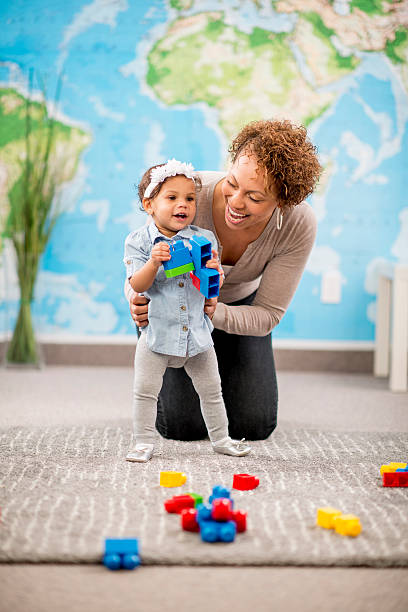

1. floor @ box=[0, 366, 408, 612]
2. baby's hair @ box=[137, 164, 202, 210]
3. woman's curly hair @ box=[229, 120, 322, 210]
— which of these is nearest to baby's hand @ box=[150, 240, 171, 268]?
baby's hair @ box=[137, 164, 202, 210]

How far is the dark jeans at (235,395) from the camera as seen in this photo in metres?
1.96

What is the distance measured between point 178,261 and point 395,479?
65cm

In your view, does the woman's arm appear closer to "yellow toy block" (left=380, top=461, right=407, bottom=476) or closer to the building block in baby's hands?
the building block in baby's hands

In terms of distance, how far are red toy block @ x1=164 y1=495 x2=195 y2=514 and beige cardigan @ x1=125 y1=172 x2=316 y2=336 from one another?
0.61 m

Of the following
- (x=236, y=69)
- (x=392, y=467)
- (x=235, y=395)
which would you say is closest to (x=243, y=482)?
(x=392, y=467)

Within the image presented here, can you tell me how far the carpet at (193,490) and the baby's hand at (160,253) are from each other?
1.52 feet

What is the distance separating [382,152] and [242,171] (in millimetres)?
1617

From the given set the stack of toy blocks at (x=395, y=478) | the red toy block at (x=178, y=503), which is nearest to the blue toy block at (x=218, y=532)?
the red toy block at (x=178, y=503)

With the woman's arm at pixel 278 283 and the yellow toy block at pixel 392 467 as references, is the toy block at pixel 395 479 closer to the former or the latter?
the yellow toy block at pixel 392 467

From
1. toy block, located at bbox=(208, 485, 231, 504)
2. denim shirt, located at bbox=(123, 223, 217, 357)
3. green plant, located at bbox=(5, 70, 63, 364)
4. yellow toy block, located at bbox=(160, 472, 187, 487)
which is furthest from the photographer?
green plant, located at bbox=(5, 70, 63, 364)

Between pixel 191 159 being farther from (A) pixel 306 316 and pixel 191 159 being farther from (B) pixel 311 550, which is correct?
(B) pixel 311 550

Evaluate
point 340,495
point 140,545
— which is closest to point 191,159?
point 340,495

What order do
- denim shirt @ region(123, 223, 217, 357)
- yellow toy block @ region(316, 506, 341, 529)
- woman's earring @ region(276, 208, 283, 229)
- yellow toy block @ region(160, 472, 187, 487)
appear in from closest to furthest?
yellow toy block @ region(316, 506, 341, 529)
yellow toy block @ region(160, 472, 187, 487)
denim shirt @ region(123, 223, 217, 357)
woman's earring @ region(276, 208, 283, 229)

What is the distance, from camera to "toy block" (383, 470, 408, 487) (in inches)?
59.5
